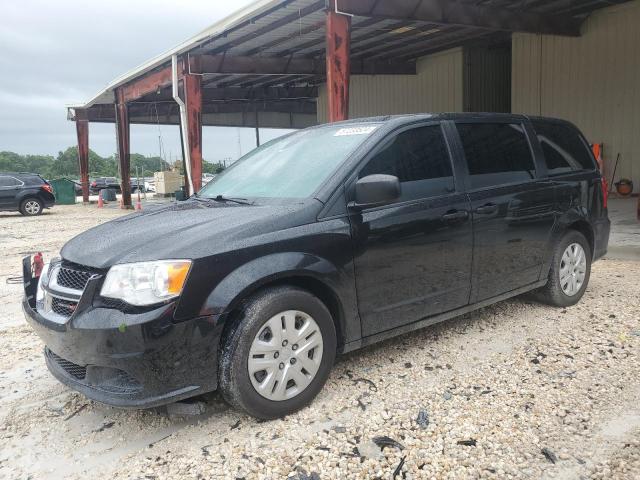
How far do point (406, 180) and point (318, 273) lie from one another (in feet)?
3.21

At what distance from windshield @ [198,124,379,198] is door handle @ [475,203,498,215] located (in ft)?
3.19

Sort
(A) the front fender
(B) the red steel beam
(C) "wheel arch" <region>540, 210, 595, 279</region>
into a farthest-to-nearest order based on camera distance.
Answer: (B) the red steel beam → (C) "wheel arch" <region>540, 210, 595, 279</region> → (A) the front fender

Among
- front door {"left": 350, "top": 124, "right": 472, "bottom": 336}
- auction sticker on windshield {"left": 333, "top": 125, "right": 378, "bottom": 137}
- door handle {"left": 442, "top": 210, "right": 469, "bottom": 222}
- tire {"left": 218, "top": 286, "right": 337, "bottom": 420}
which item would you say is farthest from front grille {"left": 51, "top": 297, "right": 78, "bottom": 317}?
door handle {"left": 442, "top": 210, "right": 469, "bottom": 222}

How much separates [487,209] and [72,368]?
288 centimetres

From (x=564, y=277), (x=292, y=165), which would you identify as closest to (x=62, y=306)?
(x=292, y=165)

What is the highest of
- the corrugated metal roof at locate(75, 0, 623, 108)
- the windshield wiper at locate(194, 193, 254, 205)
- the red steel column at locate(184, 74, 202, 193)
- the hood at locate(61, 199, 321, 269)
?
the corrugated metal roof at locate(75, 0, 623, 108)

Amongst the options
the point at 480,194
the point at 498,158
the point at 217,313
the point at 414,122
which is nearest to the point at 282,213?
the point at 217,313

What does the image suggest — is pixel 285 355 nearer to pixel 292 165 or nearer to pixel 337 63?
pixel 292 165

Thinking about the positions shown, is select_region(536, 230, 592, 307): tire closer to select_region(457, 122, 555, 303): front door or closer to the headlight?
select_region(457, 122, 555, 303): front door

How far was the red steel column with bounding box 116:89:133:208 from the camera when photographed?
2114 cm

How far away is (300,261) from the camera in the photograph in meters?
2.86

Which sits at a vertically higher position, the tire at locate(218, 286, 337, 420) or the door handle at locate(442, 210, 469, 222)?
the door handle at locate(442, 210, 469, 222)

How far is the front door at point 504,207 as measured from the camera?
379cm

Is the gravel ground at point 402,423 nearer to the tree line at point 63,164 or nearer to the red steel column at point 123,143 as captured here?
the red steel column at point 123,143
